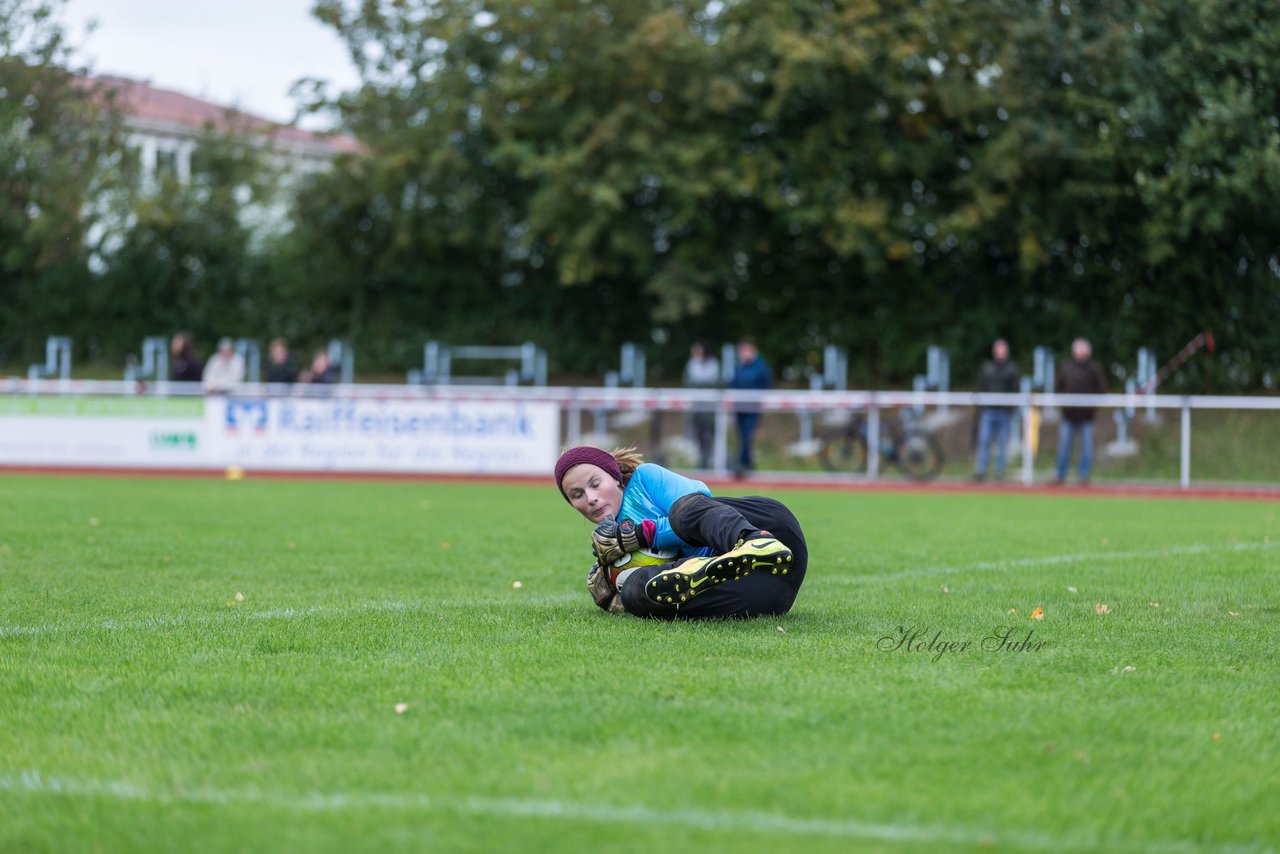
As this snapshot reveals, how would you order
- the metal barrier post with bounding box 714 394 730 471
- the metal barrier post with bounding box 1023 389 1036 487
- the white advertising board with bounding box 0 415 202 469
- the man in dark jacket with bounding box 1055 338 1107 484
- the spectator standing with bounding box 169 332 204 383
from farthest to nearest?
the spectator standing with bounding box 169 332 204 383 → the white advertising board with bounding box 0 415 202 469 → the metal barrier post with bounding box 714 394 730 471 → the metal barrier post with bounding box 1023 389 1036 487 → the man in dark jacket with bounding box 1055 338 1107 484

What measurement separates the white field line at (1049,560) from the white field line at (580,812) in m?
5.19

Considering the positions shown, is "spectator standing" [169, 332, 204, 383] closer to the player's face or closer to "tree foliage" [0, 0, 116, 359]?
"tree foliage" [0, 0, 116, 359]

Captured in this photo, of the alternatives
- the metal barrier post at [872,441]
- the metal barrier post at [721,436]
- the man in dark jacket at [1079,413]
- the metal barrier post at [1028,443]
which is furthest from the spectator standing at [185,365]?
the man in dark jacket at [1079,413]

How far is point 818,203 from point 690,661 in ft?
80.1

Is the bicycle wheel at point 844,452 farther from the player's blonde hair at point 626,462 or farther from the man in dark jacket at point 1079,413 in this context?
the player's blonde hair at point 626,462

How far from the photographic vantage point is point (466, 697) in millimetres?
4785

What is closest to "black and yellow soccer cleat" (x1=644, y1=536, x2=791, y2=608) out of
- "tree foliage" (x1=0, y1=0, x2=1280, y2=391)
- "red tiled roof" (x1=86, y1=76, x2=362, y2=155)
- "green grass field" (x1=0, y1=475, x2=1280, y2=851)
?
"green grass field" (x1=0, y1=475, x2=1280, y2=851)

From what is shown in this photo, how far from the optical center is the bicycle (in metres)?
21.3

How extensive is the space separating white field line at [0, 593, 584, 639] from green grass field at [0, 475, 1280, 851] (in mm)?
39

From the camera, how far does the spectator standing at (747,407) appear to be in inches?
853

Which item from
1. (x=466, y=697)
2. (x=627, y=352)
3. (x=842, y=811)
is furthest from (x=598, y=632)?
(x=627, y=352)

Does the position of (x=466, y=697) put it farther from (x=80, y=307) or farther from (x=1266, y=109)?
(x=80, y=307)

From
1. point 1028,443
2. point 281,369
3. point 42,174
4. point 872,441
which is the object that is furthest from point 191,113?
point 1028,443

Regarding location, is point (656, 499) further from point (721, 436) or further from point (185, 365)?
point (185, 365)
